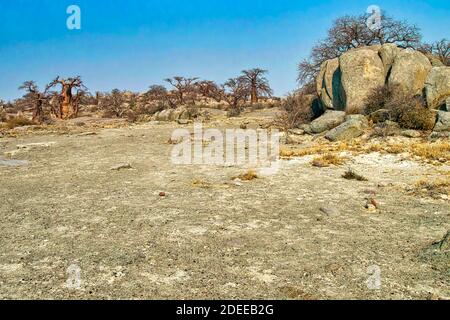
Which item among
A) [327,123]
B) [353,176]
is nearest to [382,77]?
[327,123]

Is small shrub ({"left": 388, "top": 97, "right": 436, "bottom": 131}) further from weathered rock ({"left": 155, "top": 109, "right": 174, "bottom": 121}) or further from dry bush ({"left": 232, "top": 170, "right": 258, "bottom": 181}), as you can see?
weathered rock ({"left": 155, "top": 109, "right": 174, "bottom": 121})

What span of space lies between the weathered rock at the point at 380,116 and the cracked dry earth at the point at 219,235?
7892mm

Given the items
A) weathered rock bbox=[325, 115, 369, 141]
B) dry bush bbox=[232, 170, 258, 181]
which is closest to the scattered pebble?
dry bush bbox=[232, 170, 258, 181]

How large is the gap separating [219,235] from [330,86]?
19532 millimetres

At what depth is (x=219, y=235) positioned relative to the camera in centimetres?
649

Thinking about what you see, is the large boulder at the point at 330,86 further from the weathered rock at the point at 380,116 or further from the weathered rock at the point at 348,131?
the weathered rock at the point at 348,131

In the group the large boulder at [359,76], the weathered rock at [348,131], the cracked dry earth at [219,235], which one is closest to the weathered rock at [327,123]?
the large boulder at [359,76]

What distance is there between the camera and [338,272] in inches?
198

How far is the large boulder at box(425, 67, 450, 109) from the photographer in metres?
20.0

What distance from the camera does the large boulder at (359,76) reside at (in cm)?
2177
